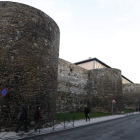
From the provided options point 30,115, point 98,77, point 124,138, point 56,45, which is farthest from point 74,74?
point 124,138

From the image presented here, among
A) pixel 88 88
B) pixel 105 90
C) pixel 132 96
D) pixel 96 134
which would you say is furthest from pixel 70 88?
pixel 132 96

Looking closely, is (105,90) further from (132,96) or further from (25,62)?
(25,62)

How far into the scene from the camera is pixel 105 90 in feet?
74.0

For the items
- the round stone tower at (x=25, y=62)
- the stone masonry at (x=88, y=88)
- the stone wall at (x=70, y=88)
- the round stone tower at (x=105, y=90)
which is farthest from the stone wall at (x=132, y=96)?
the round stone tower at (x=25, y=62)

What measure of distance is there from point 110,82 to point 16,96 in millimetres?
17483

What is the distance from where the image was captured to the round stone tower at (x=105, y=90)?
21922mm

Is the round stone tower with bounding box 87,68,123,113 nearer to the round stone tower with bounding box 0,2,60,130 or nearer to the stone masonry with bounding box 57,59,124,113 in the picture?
the stone masonry with bounding box 57,59,124,113

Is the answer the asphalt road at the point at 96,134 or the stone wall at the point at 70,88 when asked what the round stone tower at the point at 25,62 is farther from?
the stone wall at the point at 70,88

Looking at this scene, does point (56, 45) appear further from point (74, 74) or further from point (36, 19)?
point (74, 74)

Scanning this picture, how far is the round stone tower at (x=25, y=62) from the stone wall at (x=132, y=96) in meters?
29.1

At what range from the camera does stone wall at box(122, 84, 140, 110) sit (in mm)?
33281

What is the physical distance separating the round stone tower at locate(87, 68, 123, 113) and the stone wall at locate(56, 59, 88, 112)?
157 cm

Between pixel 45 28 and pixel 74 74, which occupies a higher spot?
pixel 45 28

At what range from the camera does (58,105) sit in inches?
668
